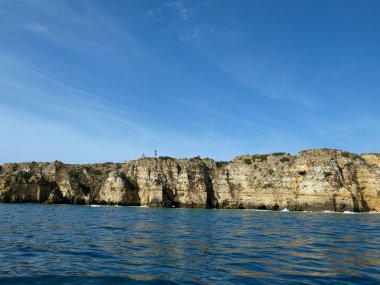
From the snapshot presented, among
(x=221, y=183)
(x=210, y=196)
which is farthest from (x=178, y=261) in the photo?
(x=221, y=183)

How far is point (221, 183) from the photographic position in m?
109

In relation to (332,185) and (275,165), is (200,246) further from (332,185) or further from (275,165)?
(275,165)

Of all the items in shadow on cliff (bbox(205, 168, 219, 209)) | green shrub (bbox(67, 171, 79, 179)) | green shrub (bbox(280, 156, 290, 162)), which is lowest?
shadow on cliff (bbox(205, 168, 219, 209))

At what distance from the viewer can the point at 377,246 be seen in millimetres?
20875

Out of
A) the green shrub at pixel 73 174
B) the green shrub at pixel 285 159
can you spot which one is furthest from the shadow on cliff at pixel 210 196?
the green shrub at pixel 73 174

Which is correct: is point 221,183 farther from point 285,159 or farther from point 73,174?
point 73,174

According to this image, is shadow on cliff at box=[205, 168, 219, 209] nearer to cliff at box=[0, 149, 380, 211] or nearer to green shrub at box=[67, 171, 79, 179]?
cliff at box=[0, 149, 380, 211]

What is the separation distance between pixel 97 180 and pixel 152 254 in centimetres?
10820

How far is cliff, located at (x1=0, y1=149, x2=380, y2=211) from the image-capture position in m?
94.1

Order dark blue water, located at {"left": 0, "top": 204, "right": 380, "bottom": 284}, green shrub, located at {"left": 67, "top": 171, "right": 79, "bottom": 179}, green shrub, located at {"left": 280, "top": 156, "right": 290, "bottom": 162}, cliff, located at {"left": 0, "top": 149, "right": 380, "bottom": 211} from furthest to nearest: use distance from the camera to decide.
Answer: green shrub, located at {"left": 67, "top": 171, "right": 79, "bottom": 179} → green shrub, located at {"left": 280, "top": 156, "right": 290, "bottom": 162} → cliff, located at {"left": 0, "top": 149, "right": 380, "bottom": 211} → dark blue water, located at {"left": 0, "top": 204, "right": 380, "bottom": 284}

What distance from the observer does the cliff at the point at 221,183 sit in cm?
9412

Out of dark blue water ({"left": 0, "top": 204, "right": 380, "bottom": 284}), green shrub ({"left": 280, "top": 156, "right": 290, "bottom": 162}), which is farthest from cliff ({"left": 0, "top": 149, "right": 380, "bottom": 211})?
dark blue water ({"left": 0, "top": 204, "right": 380, "bottom": 284})

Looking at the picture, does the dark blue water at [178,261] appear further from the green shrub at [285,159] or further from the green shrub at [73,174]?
the green shrub at [73,174]

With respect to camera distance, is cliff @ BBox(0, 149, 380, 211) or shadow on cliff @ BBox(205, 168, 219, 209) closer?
cliff @ BBox(0, 149, 380, 211)
